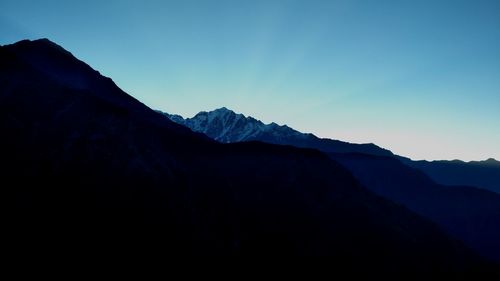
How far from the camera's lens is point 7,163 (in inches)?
1296

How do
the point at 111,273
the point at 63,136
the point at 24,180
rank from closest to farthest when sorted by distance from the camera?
the point at 111,273
the point at 24,180
the point at 63,136

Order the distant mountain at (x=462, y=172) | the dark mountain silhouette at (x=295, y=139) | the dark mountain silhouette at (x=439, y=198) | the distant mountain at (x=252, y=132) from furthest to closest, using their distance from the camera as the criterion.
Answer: the distant mountain at (x=462, y=172) < the dark mountain silhouette at (x=295, y=139) < the distant mountain at (x=252, y=132) < the dark mountain silhouette at (x=439, y=198)

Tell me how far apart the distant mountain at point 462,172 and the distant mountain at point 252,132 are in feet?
99.3

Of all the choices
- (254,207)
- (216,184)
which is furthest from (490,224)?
(216,184)

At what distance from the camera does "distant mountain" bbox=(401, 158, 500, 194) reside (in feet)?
511

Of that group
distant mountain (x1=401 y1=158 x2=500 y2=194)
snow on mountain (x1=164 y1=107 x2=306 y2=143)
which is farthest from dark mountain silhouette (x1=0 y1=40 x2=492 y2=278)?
distant mountain (x1=401 y1=158 x2=500 y2=194)

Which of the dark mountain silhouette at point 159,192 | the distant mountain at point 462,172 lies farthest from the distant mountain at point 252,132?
the dark mountain silhouette at point 159,192

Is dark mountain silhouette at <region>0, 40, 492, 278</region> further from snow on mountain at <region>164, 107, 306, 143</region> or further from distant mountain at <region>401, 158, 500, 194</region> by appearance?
distant mountain at <region>401, 158, 500, 194</region>

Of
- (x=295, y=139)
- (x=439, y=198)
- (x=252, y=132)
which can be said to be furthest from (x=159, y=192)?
(x=252, y=132)

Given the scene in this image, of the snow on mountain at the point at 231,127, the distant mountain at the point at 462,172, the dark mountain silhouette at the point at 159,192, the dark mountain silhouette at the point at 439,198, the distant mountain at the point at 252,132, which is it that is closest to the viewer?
the dark mountain silhouette at the point at 159,192

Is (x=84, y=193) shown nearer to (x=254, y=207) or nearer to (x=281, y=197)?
(x=254, y=207)

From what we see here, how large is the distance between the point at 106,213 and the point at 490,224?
107 metres

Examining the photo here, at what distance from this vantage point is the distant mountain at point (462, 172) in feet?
511

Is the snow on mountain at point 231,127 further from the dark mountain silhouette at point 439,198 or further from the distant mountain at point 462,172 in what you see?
the distant mountain at point 462,172
